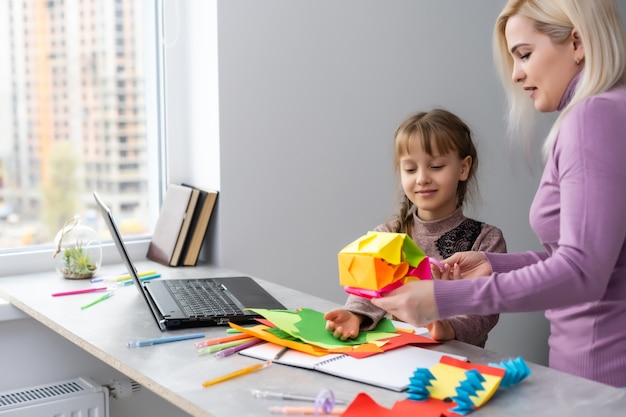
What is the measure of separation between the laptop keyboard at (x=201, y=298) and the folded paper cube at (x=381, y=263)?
1.43ft

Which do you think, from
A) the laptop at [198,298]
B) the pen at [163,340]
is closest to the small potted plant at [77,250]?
the laptop at [198,298]

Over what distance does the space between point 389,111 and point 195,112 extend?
67 centimetres

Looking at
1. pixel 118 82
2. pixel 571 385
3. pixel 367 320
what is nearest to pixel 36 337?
pixel 118 82

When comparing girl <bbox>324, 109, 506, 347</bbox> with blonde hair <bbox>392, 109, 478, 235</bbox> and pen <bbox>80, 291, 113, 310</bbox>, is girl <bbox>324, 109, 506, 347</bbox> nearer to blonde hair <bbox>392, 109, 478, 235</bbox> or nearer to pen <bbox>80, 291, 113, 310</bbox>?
blonde hair <bbox>392, 109, 478, 235</bbox>

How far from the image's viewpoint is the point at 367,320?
1.65 metres

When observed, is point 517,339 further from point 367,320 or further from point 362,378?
point 362,378

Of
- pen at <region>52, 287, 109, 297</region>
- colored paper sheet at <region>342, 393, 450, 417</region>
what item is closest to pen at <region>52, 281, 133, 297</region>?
pen at <region>52, 287, 109, 297</region>

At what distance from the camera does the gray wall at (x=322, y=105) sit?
8.19 feet

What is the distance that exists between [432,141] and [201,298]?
0.70 meters

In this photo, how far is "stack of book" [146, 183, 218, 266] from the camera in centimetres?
243

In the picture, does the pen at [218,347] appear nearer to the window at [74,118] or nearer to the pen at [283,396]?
the pen at [283,396]

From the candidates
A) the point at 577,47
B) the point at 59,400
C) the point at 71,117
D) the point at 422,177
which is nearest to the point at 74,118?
the point at 71,117

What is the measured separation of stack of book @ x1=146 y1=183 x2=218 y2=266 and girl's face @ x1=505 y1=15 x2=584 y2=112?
48.8 inches

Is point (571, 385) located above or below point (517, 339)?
above
